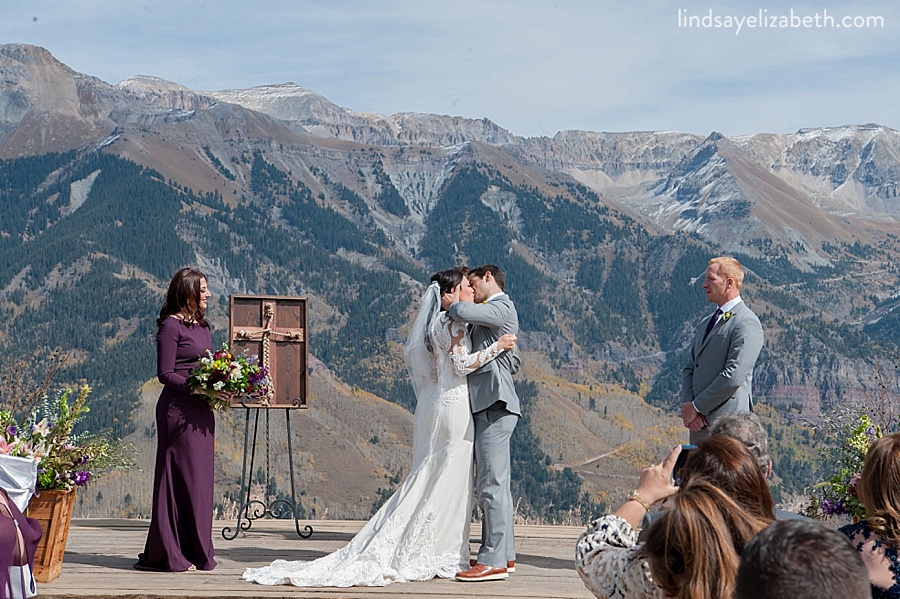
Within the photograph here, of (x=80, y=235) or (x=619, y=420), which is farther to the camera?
(x=80, y=235)

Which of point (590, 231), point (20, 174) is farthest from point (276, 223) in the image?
point (590, 231)

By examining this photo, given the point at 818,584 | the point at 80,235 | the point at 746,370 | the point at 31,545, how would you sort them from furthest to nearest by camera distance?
the point at 80,235 < the point at 746,370 < the point at 31,545 < the point at 818,584

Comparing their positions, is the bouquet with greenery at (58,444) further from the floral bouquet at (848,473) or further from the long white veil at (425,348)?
the floral bouquet at (848,473)

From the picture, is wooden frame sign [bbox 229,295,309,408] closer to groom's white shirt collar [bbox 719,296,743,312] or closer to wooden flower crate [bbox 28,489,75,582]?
wooden flower crate [bbox 28,489,75,582]

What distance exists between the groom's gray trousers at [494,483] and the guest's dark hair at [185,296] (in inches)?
68.4

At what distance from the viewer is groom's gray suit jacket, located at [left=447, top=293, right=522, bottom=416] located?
6.42 meters

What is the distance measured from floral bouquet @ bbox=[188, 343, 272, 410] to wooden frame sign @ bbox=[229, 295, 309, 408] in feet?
4.31

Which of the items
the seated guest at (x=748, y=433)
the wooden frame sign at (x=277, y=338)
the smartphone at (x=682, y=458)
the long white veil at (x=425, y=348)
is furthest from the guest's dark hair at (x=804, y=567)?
the wooden frame sign at (x=277, y=338)

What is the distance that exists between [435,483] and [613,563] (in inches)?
142

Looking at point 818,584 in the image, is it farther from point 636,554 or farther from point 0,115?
point 0,115

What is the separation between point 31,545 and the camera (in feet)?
16.4

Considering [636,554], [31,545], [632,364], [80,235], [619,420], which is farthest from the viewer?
[632,364]

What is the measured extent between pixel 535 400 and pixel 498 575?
255 ft

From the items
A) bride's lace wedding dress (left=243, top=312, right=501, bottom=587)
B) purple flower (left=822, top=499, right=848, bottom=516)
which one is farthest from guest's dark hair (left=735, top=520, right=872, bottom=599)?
bride's lace wedding dress (left=243, top=312, right=501, bottom=587)
